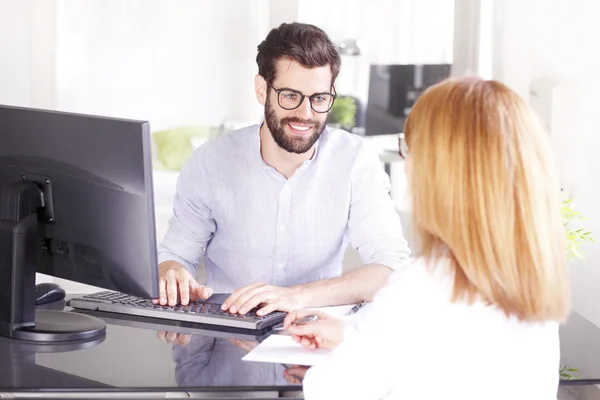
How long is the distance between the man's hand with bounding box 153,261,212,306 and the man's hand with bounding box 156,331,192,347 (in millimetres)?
167

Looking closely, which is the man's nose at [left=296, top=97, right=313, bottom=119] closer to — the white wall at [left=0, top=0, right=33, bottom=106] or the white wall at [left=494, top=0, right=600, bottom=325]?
the white wall at [left=494, top=0, right=600, bottom=325]

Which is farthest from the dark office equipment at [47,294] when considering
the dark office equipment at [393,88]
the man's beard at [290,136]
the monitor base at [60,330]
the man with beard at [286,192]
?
the dark office equipment at [393,88]

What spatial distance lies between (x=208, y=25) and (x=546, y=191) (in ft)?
11.0

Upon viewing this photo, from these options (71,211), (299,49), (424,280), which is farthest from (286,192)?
(424,280)

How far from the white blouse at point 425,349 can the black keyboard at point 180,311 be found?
2.01ft

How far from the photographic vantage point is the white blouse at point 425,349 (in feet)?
4.50

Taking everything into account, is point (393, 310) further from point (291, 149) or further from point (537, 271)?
point (291, 149)

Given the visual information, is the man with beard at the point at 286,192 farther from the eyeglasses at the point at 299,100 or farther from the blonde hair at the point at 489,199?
the blonde hair at the point at 489,199

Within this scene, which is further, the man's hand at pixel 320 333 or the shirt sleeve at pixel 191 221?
the shirt sleeve at pixel 191 221

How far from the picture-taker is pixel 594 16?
3.65 meters

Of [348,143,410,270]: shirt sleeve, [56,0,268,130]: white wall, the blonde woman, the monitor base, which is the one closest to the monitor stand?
the monitor base

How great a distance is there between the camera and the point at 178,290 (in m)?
2.19

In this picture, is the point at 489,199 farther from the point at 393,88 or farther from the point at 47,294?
the point at 393,88

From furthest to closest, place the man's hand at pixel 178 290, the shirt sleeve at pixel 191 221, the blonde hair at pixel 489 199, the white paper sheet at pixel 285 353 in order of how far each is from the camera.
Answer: the shirt sleeve at pixel 191 221 < the man's hand at pixel 178 290 < the white paper sheet at pixel 285 353 < the blonde hair at pixel 489 199
